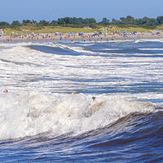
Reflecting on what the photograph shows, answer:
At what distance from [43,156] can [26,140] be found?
158 centimetres

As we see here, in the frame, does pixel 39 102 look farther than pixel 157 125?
Yes

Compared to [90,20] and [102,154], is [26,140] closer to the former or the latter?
[102,154]

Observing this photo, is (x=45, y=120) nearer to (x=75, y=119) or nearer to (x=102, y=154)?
(x=75, y=119)

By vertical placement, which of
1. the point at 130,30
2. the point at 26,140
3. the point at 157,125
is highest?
the point at 130,30

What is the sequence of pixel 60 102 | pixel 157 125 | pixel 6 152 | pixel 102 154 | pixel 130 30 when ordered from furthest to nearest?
1. pixel 130 30
2. pixel 60 102
3. pixel 157 125
4. pixel 6 152
5. pixel 102 154

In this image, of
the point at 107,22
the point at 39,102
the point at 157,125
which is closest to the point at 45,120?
the point at 39,102

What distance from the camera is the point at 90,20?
16325 cm

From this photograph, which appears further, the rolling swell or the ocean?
the ocean

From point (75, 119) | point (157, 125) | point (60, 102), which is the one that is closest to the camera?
point (157, 125)

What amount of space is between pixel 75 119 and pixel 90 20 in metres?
159

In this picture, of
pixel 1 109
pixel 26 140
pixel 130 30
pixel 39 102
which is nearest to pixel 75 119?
pixel 26 140

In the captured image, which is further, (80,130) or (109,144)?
(80,130)

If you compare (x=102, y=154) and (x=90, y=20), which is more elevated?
(x=90, y=20)

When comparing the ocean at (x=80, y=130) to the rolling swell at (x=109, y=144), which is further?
the ocean at (x=80, y=130)
